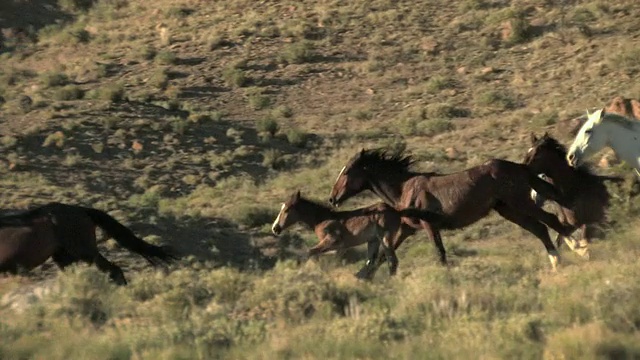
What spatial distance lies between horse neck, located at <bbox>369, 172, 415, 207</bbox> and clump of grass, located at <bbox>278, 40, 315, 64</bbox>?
67.4 ft

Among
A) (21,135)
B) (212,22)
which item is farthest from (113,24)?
(21,135)

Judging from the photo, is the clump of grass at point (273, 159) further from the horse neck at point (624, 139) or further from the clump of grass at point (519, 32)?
the horse neck at point (624, 139)

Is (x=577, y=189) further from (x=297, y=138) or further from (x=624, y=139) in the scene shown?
(x=297, y=138)

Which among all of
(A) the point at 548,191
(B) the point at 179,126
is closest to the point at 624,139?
(A) the point at 548,191

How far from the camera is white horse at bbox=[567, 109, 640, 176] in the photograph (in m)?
15.9

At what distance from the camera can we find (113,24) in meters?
43.4

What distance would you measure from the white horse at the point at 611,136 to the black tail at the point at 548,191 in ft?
2.29

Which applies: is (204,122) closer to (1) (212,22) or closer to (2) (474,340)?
(1) (212,22)

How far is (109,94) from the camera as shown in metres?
32.5

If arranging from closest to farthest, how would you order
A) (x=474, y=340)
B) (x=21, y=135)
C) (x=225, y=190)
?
(x=474, y=340) → (x=225, y=190) → (x=21, y=135)

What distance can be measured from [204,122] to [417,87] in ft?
23.5

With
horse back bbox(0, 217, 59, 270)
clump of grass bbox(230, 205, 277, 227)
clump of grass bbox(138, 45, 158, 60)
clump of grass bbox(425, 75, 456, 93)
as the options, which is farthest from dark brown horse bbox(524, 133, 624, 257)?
clump of grass bbox(138, 45, 158, 60)

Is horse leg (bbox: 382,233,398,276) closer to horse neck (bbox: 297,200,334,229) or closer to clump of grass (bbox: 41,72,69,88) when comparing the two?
horse neck (bbox: 297,200,334,229)

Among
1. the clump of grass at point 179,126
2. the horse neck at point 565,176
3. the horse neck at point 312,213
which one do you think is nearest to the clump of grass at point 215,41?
the clump of grass at point 179,126
